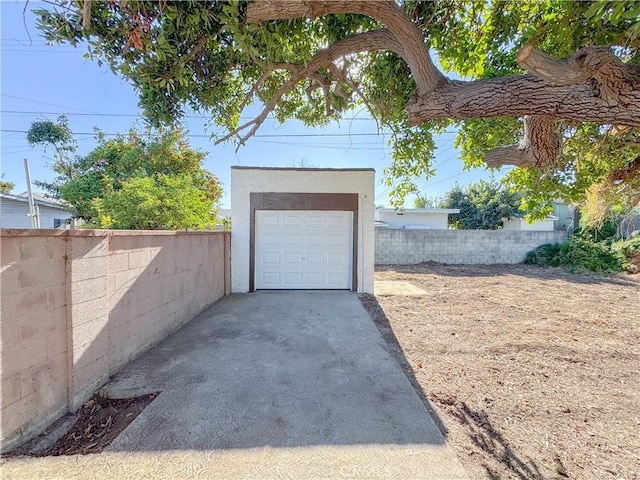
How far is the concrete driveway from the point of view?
5.81 ft

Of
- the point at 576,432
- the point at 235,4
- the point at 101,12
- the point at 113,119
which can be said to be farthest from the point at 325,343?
the point at 113,119

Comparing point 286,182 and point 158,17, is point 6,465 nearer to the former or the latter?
point 158,17

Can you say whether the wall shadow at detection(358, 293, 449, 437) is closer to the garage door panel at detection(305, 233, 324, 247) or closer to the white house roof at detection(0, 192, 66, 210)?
the garage door panel at detection(305, 233, 324, 247)

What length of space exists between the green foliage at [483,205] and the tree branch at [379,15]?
19.4m

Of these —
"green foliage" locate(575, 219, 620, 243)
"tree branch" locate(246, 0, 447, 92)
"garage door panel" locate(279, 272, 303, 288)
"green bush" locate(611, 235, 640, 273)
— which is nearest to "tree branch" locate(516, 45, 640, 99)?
"tree branch" locate(246, 0, 447, 92)

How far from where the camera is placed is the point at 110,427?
7.28 ft

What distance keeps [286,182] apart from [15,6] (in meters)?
5.09

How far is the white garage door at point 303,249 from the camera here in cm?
739

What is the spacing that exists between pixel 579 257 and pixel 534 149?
39.8 ft

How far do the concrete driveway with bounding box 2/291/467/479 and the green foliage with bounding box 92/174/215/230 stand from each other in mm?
2141

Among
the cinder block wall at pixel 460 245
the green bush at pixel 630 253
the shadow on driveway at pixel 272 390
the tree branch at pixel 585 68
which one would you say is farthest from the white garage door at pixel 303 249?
the green bush at pixel 630 253

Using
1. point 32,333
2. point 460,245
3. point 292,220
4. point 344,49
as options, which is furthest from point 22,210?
point 460,245

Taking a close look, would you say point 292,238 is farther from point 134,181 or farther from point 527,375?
point 527,375

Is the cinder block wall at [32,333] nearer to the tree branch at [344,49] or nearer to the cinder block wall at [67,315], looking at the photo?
the cinder block wall at [67,315]
